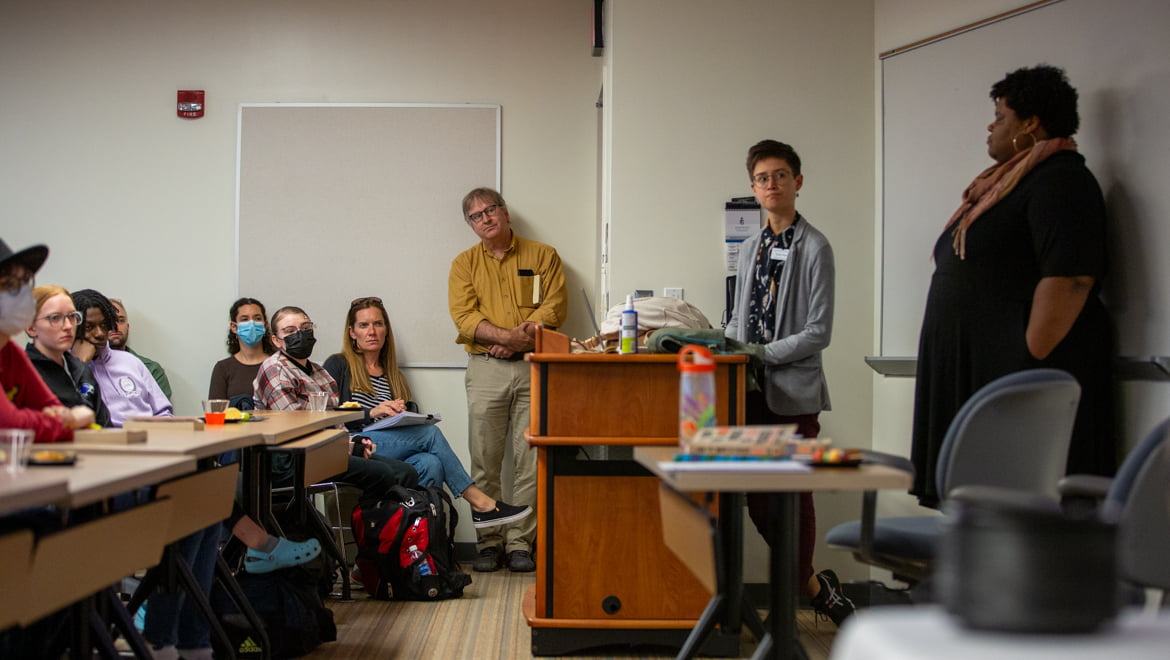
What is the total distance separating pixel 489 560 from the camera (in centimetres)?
469

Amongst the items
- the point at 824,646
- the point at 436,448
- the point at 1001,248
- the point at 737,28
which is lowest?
the point at 824,646

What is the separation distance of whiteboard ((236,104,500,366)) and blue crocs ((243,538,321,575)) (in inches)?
86.2

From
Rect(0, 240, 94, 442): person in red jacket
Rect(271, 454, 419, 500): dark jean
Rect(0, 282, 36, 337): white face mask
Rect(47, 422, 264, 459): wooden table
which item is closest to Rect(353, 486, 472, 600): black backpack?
Rect(271, 454, 419, 500): dark jean

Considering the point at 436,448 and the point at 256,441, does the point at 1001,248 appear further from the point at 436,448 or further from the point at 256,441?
the point at 436,448

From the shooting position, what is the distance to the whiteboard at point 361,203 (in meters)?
5.21

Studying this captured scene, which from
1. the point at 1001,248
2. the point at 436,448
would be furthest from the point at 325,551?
the point at 1001,248

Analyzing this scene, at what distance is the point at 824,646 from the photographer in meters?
3.22

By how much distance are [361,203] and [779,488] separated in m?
4.02

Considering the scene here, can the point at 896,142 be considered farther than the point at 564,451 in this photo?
Yes

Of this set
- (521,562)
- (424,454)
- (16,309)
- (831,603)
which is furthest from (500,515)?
(16,309)

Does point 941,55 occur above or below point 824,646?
above

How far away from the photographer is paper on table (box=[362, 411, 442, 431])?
4297 mm

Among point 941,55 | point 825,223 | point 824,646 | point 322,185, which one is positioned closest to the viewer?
point 824,646

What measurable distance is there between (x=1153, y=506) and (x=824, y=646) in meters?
1.57
